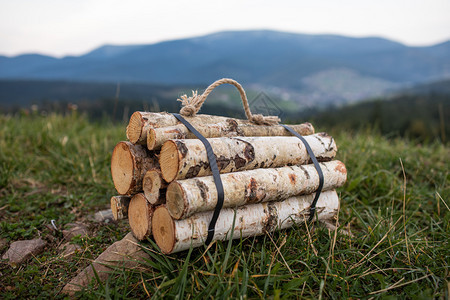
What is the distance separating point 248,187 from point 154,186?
667 mm

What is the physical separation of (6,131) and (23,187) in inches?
78.9

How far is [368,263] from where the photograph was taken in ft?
8.12

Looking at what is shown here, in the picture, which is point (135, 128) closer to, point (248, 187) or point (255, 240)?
point (248, 187)

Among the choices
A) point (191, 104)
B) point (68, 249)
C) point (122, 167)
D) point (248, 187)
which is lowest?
point (68, 249)

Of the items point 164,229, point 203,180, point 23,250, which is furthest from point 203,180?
point 23,250

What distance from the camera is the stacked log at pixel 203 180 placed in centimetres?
200

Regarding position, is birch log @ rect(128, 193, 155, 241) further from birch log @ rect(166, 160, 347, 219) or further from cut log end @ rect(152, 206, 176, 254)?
birch log @ rect(166, 160, 347, 219)

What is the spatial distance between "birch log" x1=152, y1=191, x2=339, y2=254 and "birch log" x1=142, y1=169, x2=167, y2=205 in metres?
0.07

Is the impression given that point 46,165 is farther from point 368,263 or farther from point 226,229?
point 368,263

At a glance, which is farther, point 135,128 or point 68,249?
point 68,249

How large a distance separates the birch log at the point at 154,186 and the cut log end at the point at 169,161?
0.08 metres

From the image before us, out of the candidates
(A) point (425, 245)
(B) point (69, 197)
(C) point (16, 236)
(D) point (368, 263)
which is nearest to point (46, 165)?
(B) point (69, 197)

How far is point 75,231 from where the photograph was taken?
2.87 meters

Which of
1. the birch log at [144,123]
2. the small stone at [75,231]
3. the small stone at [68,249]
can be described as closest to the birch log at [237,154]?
the birch log at [144,123]
